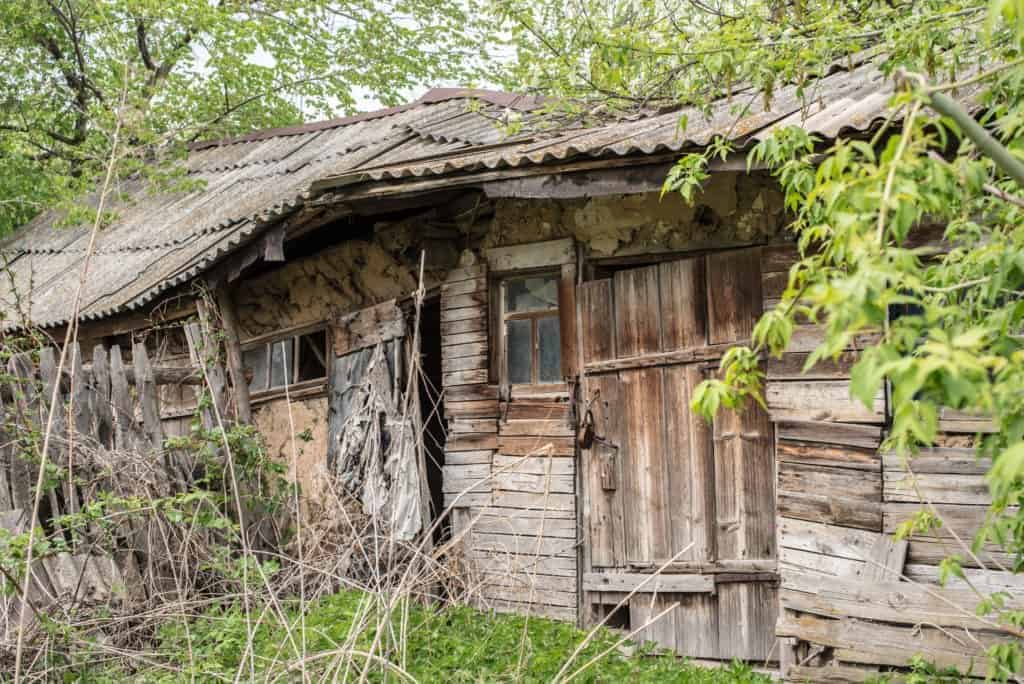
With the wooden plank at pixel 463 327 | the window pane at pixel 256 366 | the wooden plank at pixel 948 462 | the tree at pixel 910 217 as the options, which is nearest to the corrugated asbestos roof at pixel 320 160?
the tree at pixel 910 217

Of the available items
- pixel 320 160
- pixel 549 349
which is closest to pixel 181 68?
pixel 320 160

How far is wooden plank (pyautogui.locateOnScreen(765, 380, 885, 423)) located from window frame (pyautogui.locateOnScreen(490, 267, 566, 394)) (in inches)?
67.9

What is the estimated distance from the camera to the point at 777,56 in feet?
15.7

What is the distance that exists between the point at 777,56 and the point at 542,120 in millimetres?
3048

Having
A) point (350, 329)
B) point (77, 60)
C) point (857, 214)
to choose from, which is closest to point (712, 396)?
point (857, 214)

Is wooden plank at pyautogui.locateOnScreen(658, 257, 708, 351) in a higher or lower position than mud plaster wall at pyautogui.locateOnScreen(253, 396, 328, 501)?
higher

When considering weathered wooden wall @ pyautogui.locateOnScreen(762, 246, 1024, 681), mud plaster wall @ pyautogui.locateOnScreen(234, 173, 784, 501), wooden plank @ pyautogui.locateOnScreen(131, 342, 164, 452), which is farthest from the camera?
wooden plank @ pyautogui.locateOnScreen(131, 342, 164, 452)

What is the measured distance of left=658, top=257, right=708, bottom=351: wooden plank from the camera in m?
6.22

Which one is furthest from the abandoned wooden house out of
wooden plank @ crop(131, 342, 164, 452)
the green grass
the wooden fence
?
wooden plank @ crop(131, 342, 164, 452)

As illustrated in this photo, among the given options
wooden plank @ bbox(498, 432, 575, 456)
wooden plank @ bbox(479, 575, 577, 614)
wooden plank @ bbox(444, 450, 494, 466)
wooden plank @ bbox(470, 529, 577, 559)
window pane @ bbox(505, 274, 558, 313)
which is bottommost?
wooden plank @ bbox(479, 575, 577, 614)

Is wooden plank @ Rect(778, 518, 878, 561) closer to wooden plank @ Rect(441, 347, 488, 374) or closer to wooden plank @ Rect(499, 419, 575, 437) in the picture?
wooden plank @ Rect(499, 419, 575, 437)

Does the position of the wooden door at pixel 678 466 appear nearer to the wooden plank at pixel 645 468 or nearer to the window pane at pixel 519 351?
the wooden plank at pixel 645 468

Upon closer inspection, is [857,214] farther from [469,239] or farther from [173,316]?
[173,316]

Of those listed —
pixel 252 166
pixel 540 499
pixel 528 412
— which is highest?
pixel 252 166
